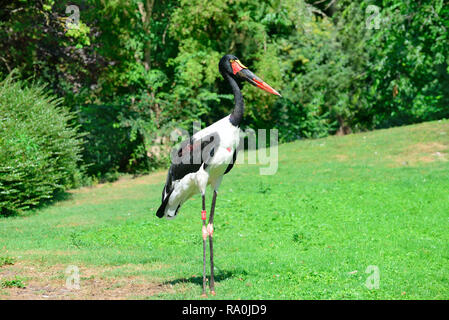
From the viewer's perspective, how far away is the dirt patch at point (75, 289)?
7.66 meters

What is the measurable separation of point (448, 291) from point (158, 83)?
1876cm

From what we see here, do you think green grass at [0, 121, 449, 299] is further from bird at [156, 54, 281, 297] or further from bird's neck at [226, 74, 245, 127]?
bird's neck at [226, 74, 245, 127]

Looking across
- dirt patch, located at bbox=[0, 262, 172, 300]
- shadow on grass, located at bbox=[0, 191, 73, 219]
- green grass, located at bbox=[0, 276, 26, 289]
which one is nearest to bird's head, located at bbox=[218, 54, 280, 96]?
dirt patch, located at bbox=[0, 262, 172, 300]

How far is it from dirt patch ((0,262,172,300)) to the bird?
97 cm

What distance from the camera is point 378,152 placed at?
70.0ft

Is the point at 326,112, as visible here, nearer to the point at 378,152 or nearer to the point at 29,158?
the point at 378,152

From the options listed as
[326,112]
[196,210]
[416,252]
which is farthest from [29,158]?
[326,112]

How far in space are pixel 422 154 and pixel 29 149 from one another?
12198 mm

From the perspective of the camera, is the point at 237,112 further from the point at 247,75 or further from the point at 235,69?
the point at 235,69

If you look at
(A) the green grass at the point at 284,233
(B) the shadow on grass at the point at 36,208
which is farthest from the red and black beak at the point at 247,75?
(B) the shadow on grass at the point at 36,208

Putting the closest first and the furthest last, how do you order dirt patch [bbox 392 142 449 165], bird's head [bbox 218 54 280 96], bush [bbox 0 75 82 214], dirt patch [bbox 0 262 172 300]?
dirt patch [bbox 0 262 172 300] < bird's head [bbox 218 54 280 96] < bush [bbox 0 75 82 214] < dirt patch [bbox 392 142 449 165]

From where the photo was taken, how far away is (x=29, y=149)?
1545cm

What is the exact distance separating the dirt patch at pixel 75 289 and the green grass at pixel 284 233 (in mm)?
225

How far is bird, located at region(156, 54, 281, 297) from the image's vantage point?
752cm
